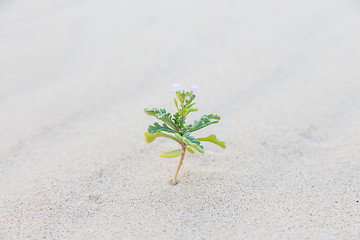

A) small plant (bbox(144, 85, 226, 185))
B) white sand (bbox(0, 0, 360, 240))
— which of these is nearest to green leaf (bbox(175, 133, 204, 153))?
small plant (bbox(144, 85, 226, 185))

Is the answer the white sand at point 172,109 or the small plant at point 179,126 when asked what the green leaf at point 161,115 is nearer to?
the small plant at point 179,126

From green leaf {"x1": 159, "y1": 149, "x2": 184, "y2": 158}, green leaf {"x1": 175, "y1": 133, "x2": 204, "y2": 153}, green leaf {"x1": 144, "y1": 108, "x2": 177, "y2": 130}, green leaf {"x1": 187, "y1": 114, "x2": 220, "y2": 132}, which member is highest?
green leaf {"x1": 144, "y1": 108, "x2": 177, "y2": 130}

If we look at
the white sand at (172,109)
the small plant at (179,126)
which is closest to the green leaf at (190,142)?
the small plant at (179,126)

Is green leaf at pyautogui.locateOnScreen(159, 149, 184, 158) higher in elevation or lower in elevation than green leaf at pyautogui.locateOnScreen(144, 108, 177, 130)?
lower

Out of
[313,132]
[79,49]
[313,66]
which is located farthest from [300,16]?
[79,49]

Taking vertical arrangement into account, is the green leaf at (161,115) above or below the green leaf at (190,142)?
above

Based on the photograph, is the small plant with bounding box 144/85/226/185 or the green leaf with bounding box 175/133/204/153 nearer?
the green leaf with bounding box 175/133/204/153

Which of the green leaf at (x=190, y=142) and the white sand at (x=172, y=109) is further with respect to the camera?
the white sand at (x=172, y=109)

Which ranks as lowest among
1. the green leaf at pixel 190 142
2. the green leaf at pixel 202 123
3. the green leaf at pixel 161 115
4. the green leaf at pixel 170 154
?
the green leaf at pixel 170 154

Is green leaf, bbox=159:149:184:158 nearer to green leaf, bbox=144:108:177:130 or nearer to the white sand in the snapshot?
green leaf, bbox=144:108:177:130

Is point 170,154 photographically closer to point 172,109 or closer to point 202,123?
point 202,123

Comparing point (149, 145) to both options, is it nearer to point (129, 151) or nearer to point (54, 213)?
point (129, 151)
